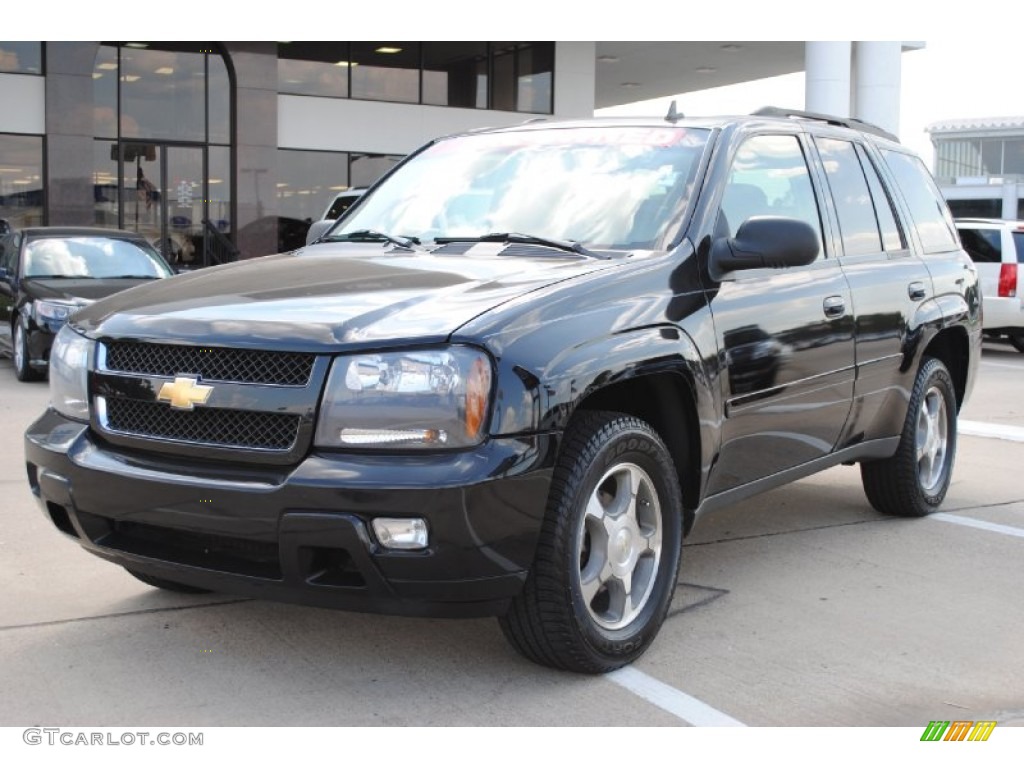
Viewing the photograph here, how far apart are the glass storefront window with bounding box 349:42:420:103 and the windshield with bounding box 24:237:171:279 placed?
13.0 m

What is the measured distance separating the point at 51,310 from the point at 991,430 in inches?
339

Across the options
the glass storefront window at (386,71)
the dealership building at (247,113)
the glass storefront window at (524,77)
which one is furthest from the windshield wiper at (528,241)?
the glass storefront window at (524,77)

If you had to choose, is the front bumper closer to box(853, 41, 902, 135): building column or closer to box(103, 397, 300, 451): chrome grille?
box(103, 397, 300, 451): chrome grille

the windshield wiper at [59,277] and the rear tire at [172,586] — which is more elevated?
the windshield wiper at [59,277]

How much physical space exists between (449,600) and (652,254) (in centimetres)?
151

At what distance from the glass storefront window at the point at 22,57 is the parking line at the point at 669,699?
21.5m

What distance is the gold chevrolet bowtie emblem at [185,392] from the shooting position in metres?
3.68

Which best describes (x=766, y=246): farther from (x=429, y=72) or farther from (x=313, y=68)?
(x=429, y=72)

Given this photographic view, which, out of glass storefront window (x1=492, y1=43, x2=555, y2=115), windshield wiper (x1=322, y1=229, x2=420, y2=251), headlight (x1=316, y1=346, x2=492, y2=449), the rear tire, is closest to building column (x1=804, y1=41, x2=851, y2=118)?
glass storefront window (x1=492, y1=43, x2=555, y2=115)

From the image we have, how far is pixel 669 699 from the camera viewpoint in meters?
3.85

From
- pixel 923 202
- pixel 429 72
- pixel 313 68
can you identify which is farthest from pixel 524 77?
pixel 923 202

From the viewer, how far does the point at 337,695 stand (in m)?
3.87

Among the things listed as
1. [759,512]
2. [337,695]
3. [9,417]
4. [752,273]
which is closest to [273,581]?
[337,695]

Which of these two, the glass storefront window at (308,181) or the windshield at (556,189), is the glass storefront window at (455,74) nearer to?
the glass storefront window at (308,181)
